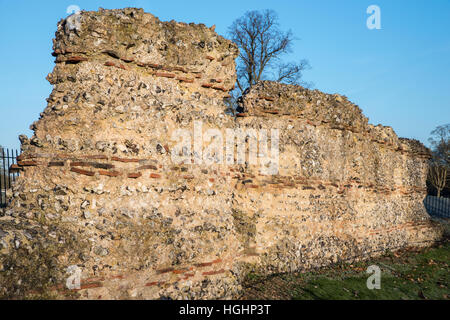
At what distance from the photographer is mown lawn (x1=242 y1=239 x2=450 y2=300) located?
17.3ft

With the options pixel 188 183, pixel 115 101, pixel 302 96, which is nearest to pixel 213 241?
pixel 188 183

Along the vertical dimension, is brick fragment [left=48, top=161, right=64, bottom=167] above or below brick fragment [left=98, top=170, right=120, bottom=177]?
above

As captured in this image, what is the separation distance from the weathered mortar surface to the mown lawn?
13.5 inches

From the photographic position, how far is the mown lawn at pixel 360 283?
17.3ft

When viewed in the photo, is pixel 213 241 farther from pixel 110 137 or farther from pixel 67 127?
pixel 67 127

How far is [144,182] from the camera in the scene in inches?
171

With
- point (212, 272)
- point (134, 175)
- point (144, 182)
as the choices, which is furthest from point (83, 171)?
point (212, 272)

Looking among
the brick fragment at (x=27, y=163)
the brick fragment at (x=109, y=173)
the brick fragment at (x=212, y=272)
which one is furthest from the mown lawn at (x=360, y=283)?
the brick fragment at (x=27, y=163)

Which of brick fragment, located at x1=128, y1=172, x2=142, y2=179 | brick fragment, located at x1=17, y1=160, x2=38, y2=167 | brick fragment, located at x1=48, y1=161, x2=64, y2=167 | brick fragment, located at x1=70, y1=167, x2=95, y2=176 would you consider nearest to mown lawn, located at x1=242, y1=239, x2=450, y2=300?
brick fragment, located at x1=128, y1=172, x2=142, y2=179

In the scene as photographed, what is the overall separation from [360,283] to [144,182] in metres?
4.53

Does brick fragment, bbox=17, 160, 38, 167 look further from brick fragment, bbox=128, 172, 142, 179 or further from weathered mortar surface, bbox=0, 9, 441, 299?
brick fragment, bbox=128, 172, 142, 179

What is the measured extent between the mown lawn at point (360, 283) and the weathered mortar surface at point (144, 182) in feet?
1.13

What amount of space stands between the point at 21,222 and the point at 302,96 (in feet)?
17.8

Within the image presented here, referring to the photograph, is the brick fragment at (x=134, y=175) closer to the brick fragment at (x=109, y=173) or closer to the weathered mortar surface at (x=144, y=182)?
the weathered mortar surface at (x=144, y=182)
